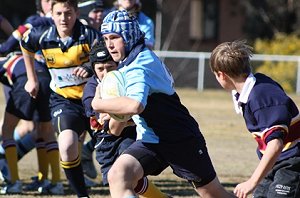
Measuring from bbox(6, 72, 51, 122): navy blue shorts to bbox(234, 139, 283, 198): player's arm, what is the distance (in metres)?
3.45

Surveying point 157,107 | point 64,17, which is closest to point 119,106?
point 157,107

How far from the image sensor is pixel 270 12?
2842 centimetres

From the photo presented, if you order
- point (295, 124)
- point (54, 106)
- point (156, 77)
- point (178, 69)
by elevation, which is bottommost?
point (178, 69)

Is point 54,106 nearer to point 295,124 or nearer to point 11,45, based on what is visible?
point 11,45

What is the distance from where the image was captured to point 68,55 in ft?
22.8

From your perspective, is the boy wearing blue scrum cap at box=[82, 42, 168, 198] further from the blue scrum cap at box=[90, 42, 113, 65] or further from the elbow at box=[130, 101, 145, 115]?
the elbow at box=[130, 101, 145, 115]

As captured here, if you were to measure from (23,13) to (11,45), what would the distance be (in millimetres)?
19924

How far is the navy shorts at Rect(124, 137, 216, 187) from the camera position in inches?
203

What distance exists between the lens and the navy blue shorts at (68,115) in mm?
6730

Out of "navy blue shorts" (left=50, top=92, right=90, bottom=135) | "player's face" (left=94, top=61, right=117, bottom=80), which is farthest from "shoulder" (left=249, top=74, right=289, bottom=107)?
"navy blue shorts" (left=50, top=92, right=90, bottom=135)

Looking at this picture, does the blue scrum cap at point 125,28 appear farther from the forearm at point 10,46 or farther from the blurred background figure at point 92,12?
the blurred background figure at point 92,12

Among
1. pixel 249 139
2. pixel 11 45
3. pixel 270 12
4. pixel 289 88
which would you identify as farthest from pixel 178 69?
pixel 11 45

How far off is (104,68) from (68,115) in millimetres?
1134

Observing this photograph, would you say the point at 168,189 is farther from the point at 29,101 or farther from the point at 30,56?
the point at 30,56
